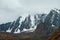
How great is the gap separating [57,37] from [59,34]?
1198mm

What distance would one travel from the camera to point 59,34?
44594 mm

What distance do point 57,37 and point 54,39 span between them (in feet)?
2.56

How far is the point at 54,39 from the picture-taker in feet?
141

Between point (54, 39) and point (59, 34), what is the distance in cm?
194

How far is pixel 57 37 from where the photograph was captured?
43.6 metres
